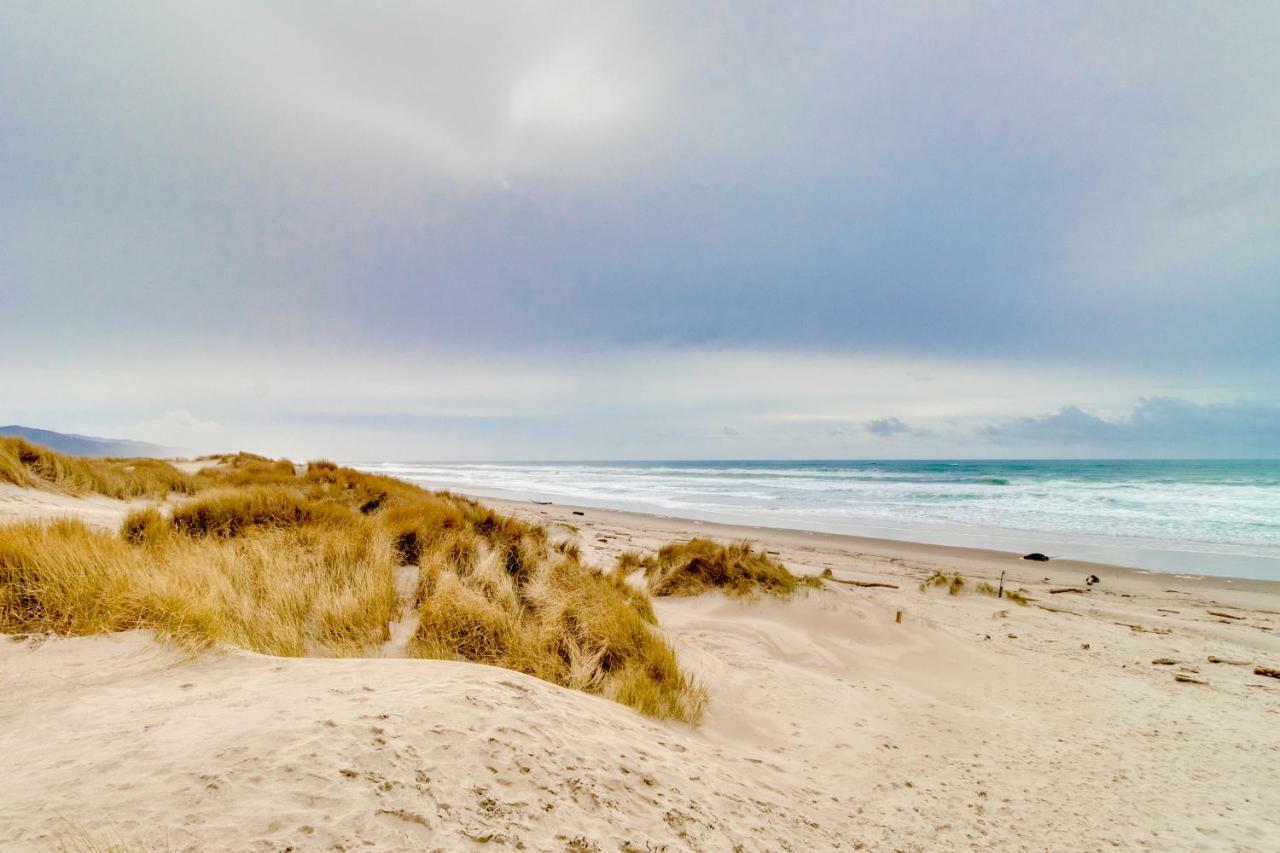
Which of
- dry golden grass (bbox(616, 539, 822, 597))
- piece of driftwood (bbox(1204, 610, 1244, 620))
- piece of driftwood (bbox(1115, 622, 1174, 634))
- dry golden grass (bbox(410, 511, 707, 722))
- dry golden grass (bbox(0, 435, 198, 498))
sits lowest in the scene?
piece of driftwood (bbox(1204, 610, 1244, 620))

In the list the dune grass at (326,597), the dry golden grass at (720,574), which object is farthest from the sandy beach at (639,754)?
the dry golden grass at (720,574)

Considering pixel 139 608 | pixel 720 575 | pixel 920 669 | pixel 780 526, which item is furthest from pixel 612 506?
pixel 139 608

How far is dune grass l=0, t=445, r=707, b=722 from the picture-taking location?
379 cm

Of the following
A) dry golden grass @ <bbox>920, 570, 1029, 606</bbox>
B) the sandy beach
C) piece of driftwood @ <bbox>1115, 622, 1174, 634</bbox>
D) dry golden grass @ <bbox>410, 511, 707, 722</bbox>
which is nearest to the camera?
the sandy beach

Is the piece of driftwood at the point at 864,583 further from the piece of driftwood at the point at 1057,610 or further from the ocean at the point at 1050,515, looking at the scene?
the ocean at the point at 1050,515

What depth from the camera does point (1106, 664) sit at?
616cm

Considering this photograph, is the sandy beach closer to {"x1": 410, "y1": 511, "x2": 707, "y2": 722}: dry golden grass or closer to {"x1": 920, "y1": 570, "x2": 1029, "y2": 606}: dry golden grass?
Answer: {"x1": 410, "y1": 511, "x2": 707, "y2": 722}: dry golden grass

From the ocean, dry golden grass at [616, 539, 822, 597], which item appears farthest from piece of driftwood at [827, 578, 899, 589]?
the ocean

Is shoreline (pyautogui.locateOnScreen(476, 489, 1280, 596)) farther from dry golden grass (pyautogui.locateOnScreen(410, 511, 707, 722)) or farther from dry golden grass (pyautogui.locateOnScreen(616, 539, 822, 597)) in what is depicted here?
dry golden grass (pyautogui.locateOnScreen(410, 511, 707, 722))

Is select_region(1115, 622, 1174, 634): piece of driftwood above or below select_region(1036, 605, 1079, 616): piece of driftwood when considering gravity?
above

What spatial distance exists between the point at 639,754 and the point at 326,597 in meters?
3.26

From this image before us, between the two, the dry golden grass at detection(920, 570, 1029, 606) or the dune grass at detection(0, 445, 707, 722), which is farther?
the dry golden grass at detection(920, 570, 1029, 606)

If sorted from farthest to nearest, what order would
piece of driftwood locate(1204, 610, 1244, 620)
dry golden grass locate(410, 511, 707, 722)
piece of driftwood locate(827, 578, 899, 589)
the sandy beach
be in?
piece of driftwood locate(827, 578, 899, 589), piece of driftwood locate(1204, 610, 1244, 620), dry golden grass locate(410, 511, 707, 722), the sandy beach

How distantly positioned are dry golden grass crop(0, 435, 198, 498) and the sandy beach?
9107mm
